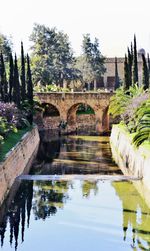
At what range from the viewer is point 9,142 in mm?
26219

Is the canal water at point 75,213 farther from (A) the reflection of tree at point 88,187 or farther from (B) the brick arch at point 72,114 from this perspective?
(B) the brick arch at point 72,114

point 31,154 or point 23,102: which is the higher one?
point 23,102

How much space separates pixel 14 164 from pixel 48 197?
3.35m

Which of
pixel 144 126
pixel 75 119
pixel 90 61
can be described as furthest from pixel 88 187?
pixel 90 61

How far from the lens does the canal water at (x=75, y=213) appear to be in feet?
49.6

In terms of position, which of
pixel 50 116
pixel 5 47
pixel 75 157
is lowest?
pixel 75 157

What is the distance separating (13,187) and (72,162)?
29.1 ft


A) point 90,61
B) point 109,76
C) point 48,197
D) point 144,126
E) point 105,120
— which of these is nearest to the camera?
point 48,197

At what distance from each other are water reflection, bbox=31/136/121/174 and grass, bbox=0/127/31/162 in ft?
6.07

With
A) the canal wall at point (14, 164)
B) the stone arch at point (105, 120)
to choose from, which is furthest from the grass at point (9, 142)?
the stone arch at point (105, 120)

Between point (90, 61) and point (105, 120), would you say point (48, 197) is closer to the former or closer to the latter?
point (105, 120)

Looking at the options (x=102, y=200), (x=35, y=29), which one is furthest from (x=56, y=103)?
(x=102, y=200)

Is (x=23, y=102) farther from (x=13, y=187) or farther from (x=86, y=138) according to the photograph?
(x=13, y=187)

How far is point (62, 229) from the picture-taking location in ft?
53.8
